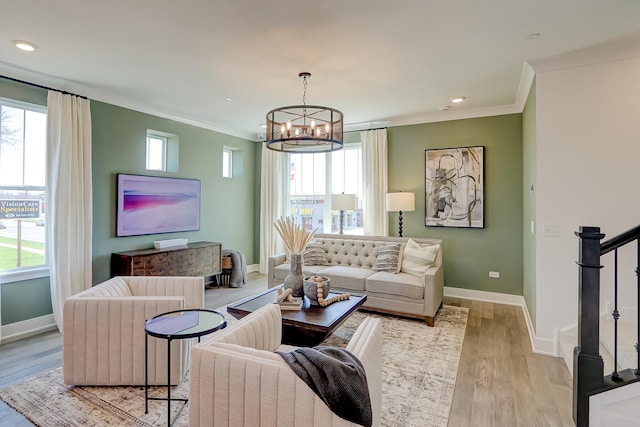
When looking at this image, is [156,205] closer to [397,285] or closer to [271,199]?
[271,199]

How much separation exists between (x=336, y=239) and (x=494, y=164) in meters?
2.58

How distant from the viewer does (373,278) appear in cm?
415

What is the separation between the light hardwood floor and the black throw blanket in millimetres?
1260

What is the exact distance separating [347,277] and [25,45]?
3.99m

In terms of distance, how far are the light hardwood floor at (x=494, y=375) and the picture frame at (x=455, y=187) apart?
1.56m

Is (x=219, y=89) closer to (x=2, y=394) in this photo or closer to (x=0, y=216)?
(x=0, y=216)

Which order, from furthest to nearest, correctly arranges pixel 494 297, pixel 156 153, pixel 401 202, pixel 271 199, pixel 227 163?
pixel 227 163, pixel 271 199, pixel 156 153, pixel 401 202, pixel 494 297

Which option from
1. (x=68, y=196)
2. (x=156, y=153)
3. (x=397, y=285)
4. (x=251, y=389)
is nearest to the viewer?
(x=251, y=389)

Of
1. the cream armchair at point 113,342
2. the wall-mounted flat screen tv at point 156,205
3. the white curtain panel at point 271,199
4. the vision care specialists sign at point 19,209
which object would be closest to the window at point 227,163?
the white curtain panel at point 271,199

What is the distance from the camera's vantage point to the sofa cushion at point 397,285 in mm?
3895

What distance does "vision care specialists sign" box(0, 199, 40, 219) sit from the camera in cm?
353

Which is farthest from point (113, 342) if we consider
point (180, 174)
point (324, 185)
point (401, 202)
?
point (324, 185)

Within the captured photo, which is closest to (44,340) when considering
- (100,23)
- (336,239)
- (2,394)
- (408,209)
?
(2,394)

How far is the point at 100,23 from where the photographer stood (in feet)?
8.31
